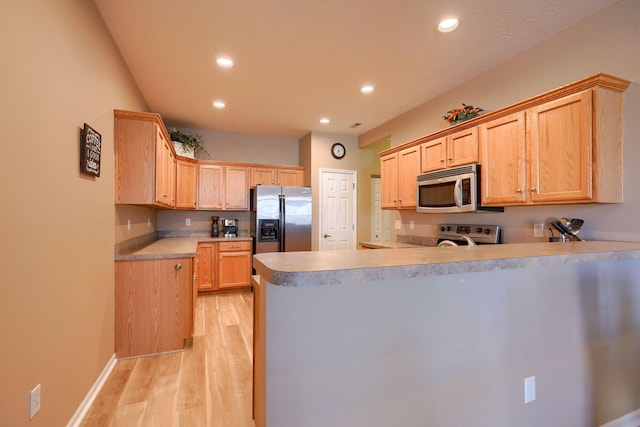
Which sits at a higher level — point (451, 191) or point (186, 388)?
point (451, 191)

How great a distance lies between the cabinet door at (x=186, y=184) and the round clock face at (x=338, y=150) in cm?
243

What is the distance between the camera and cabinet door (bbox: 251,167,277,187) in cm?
527

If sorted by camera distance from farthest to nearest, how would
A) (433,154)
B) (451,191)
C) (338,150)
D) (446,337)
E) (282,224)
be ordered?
(338,150), (282,224), (433,154), (451,191), (446,337)

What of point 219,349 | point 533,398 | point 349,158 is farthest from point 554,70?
point 219,349

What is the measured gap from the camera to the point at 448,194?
3.02m

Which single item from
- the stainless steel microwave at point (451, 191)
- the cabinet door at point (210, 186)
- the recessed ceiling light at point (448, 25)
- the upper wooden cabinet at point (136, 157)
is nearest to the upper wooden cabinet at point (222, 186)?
the cabinet door at point (210, 186)

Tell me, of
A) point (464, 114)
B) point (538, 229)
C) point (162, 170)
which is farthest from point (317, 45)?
point (538, 229)

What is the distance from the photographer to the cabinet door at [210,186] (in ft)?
16.3

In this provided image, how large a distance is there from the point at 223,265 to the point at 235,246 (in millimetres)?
359

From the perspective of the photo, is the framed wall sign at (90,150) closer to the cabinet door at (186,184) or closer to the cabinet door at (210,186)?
the cabinet door at (186,184)

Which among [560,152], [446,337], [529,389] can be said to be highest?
[560,152]

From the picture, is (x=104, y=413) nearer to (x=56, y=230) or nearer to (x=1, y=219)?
(x=56, y=230)

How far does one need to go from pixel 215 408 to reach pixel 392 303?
1563 millimetres

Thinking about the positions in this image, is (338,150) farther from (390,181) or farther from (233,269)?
(233,269)
